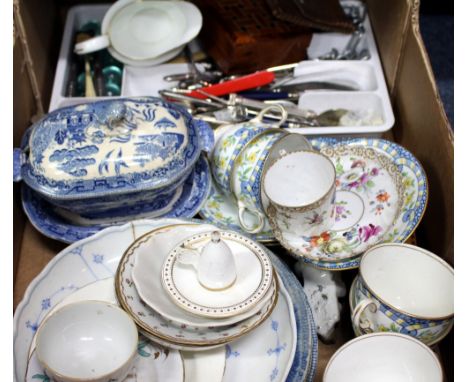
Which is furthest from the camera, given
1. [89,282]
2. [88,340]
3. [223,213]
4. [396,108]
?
[396,108]

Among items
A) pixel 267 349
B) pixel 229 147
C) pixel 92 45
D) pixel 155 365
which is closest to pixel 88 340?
pixel 155 365

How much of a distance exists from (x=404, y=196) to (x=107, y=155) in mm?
372

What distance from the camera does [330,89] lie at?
102 cm

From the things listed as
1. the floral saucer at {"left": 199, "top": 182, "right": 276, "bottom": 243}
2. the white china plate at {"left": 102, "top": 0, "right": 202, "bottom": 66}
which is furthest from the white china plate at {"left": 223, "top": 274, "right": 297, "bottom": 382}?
the white china plate at {"left": 102, "top": 0, "right": 202, "bottom": 66}

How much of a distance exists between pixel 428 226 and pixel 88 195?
45cm

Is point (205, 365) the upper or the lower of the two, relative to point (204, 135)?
lower

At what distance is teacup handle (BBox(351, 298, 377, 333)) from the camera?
0.66 metres

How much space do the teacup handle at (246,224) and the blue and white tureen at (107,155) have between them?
0.08 m

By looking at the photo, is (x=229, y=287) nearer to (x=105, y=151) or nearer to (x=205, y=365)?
(x=205, y=365)

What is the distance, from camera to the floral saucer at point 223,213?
80 cm

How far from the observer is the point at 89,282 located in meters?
0.74

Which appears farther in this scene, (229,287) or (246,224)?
(246,224)

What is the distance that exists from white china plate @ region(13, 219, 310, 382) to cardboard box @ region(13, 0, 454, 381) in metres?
0.09
